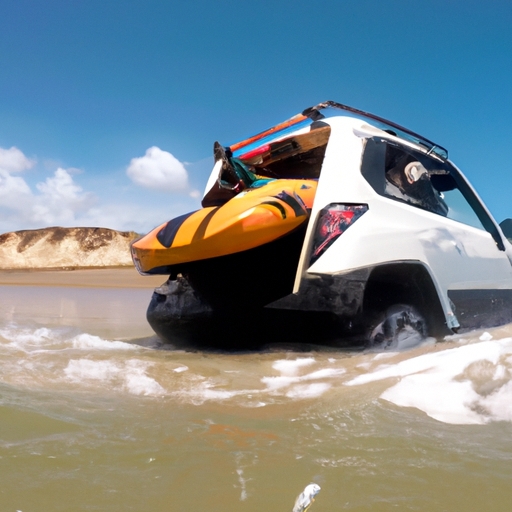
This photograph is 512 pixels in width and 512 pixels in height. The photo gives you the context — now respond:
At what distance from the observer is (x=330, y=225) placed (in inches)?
123

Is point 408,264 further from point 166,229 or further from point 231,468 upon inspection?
point 231,468

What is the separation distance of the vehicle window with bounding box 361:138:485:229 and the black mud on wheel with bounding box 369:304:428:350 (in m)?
0.74

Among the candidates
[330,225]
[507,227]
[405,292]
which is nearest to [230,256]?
[330,225]

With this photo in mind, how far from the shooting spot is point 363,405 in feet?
7.03

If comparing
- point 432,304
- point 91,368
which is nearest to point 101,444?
point 91,368

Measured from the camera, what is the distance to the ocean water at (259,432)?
1.33m

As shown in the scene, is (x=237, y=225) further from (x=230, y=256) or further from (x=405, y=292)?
(x=405, y=292)

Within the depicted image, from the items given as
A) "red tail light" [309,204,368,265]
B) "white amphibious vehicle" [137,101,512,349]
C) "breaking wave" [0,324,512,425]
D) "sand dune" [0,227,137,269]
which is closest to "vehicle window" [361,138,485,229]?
"white amphibious vehicle" [137,101,512,349]

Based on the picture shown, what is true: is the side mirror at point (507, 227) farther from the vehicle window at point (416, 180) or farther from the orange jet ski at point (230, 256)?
the orange jet ski at point (230, 256)

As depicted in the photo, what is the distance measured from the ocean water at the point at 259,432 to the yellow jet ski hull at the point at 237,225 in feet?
2.21

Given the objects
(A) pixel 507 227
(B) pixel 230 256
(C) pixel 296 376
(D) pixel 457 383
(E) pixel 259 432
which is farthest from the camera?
(A) pixel 507 227

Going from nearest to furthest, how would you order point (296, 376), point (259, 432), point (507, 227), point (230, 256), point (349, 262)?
point (259, 432) < point (296, 376) < point (349, 262) < point (230, 256) < point (507, 227)

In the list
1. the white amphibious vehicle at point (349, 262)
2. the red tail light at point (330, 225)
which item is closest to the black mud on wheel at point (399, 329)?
the white amphibious vehicle at point (349, 262)

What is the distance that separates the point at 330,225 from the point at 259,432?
1585 millimetres
